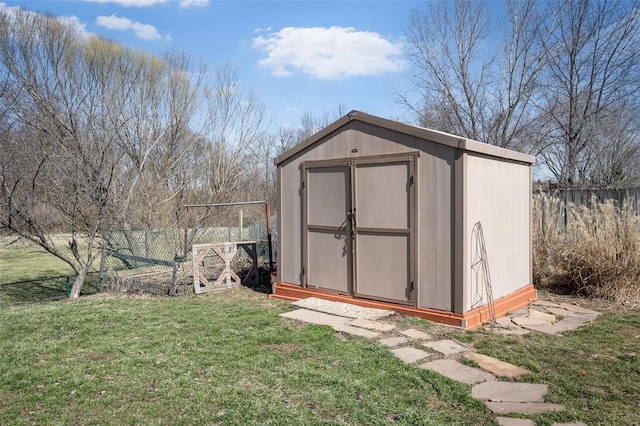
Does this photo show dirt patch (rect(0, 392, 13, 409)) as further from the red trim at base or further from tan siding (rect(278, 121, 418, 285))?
tan siding (rect(278, 121, 418, 285))

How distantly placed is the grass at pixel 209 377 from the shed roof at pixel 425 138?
226 cm

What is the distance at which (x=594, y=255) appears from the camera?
6.65 m

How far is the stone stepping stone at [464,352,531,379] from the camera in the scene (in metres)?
A: 3.62

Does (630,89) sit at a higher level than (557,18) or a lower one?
lower

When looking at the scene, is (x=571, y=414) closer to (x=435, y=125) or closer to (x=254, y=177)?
(x=435, y=125)

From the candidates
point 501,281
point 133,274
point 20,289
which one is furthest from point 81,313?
point 20,289

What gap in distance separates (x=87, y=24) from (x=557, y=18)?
14953 mm

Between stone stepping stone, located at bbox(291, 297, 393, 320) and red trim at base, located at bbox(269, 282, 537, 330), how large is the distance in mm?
81

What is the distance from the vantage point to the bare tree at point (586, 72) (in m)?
12.3

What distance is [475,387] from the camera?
11.0 ft

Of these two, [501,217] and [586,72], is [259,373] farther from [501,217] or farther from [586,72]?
[586,72]

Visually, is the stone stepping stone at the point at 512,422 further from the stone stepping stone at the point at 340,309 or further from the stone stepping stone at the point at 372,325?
the stone stepping stone at the point at 340,309

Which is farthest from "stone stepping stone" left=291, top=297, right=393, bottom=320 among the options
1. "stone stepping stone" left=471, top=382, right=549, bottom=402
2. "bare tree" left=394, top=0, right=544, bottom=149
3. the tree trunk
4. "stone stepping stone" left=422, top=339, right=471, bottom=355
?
"bare tree" left=394, top=0, right=544, bottom=149

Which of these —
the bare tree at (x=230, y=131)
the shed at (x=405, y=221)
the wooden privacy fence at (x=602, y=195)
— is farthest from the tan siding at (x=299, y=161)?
the bare tree at (x=230, y=131)
